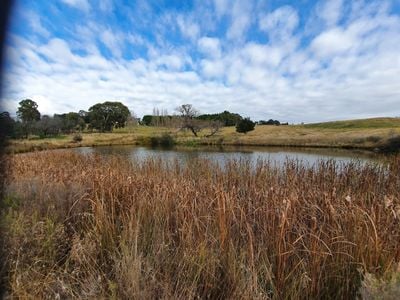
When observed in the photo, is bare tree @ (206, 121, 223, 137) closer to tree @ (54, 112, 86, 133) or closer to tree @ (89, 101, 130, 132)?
tree @ (89, 101, 130, 132)

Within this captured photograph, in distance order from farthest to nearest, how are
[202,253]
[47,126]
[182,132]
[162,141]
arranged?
1. [182,132]
2. [47,126]
3. [162,141]
4. [202,253]

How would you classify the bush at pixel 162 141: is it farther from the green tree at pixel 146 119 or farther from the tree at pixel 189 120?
the green tree at pixel 146 119

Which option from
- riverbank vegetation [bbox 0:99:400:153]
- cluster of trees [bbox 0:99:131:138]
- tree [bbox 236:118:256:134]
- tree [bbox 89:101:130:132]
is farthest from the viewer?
tree [bbox 89:101:130:132]

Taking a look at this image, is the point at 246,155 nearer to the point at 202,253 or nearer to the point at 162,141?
the point at 202,253

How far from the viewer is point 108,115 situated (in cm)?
7581

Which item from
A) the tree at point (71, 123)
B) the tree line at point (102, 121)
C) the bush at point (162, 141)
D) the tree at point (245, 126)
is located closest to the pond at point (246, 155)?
the bush at point (162, 141)

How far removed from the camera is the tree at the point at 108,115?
73000mm

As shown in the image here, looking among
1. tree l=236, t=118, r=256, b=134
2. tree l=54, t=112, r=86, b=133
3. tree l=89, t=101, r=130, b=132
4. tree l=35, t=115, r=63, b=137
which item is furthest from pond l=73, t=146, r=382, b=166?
tree l=89, t=101, r=130, b=132

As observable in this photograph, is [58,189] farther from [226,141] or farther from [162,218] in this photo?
[226,141]

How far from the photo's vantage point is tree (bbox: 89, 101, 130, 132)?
7300 cm

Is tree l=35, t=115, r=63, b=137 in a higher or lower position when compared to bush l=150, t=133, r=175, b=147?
higher

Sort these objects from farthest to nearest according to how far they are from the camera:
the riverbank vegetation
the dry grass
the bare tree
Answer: the bare tree, the riverbank vegetation, the dry grass

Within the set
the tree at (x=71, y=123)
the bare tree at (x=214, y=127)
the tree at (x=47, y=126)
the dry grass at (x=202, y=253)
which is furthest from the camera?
the tree at (x=71, y=123)

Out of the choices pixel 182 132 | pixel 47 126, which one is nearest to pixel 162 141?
pixel 182 132
